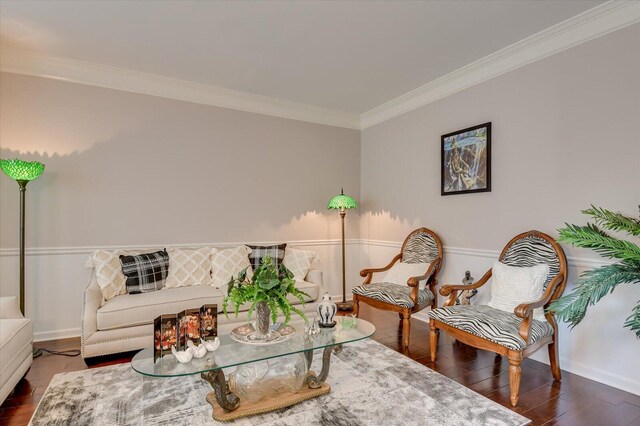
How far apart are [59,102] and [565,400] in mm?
4845

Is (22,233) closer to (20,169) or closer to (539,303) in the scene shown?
(20,169)

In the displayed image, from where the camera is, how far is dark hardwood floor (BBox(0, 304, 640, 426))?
2.07 meters

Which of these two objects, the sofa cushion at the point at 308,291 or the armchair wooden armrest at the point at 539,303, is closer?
the armchair wooden armrest at the point at 539,303

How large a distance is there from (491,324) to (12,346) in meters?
3.09

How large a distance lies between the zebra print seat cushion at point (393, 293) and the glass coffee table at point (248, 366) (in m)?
0.84

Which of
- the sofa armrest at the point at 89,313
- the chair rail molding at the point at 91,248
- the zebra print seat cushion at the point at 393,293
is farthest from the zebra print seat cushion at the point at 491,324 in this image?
the sofa armrest at the point at 89,313

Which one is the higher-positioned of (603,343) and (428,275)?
(428,275)

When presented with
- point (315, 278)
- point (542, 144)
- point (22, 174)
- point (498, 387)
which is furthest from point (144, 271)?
point (542, 144)

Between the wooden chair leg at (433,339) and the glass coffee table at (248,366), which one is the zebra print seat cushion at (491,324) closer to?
the wooden chair leg at (433,339)

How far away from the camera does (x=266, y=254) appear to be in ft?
13.0

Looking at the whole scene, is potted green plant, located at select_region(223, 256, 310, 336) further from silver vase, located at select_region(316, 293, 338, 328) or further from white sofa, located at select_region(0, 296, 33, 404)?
white sofa, located at select_region(0, 296, 33, 404)

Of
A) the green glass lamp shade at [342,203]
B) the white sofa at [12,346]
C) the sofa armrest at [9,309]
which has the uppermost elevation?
the green glass lamp shade at [342,203]

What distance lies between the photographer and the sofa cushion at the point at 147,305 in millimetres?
2799

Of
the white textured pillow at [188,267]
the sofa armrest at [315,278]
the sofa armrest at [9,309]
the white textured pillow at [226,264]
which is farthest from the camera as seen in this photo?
the sofa armrest at [315,278]
